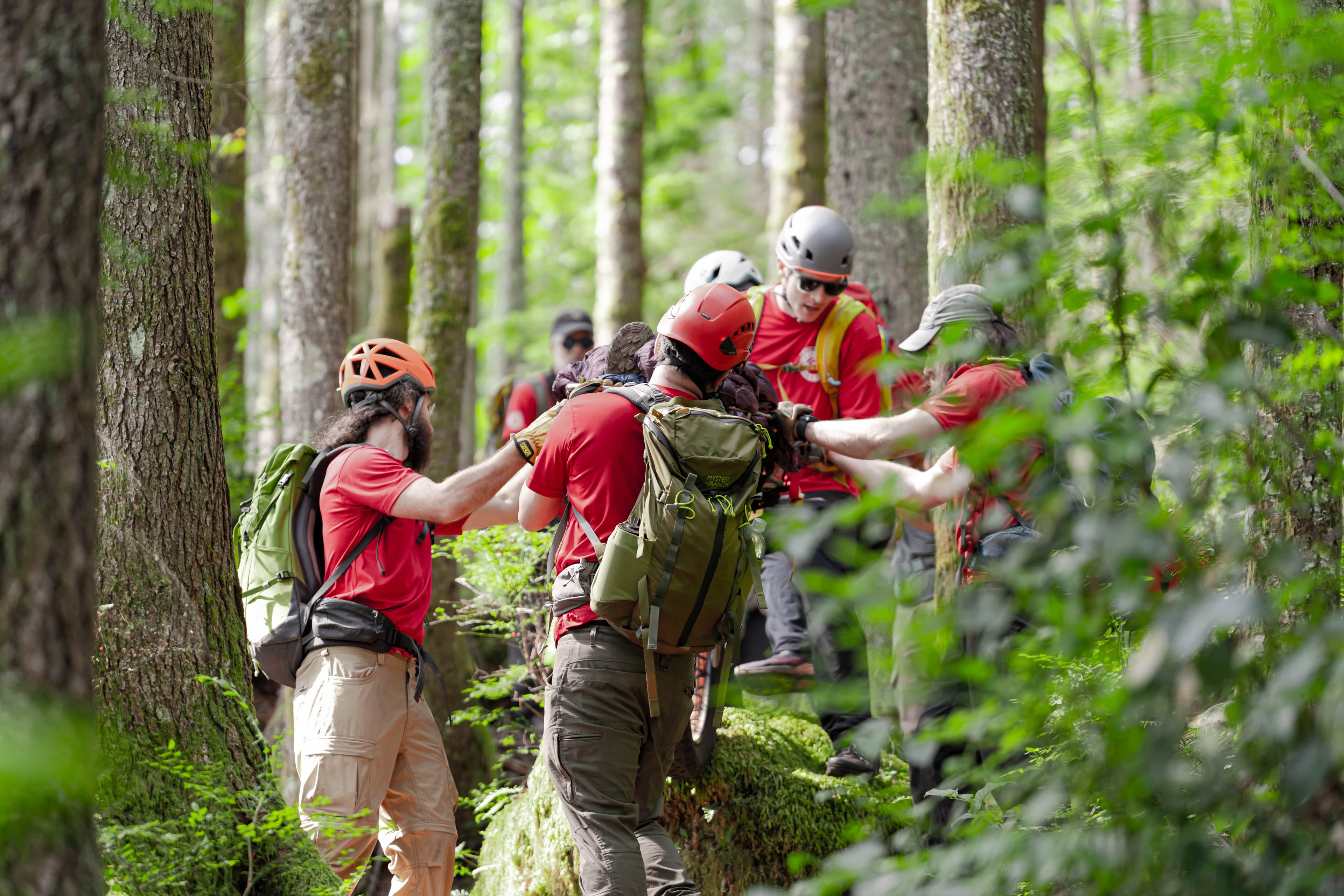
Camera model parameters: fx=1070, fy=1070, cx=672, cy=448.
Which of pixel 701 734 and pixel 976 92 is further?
pixel 976 92

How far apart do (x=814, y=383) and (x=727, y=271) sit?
95cm

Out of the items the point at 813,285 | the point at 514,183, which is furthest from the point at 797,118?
the point at 514,183

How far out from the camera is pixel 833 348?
5691mm

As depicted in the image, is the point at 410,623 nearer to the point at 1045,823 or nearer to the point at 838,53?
the point at 1045,823

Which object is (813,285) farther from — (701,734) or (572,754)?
(572,754)

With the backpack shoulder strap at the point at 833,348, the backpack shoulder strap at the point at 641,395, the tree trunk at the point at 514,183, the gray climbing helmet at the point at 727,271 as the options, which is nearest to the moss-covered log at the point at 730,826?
the backpack shoulder strap at the point at 833,348

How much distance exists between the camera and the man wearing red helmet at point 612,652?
3719 mm

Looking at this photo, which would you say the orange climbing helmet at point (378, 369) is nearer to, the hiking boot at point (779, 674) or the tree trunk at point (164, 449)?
the tree trunk at point (164, 449)

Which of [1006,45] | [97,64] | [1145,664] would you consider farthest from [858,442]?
[97,64]

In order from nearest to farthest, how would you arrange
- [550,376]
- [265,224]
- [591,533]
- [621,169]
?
1. [591,533]
2. [550,376]
3. [621,169]
4. [265,224]

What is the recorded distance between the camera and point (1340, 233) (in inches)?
139

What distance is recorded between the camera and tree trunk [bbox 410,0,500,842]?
7809mm

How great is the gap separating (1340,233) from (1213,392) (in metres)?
2.41

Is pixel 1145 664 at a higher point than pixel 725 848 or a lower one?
higher
